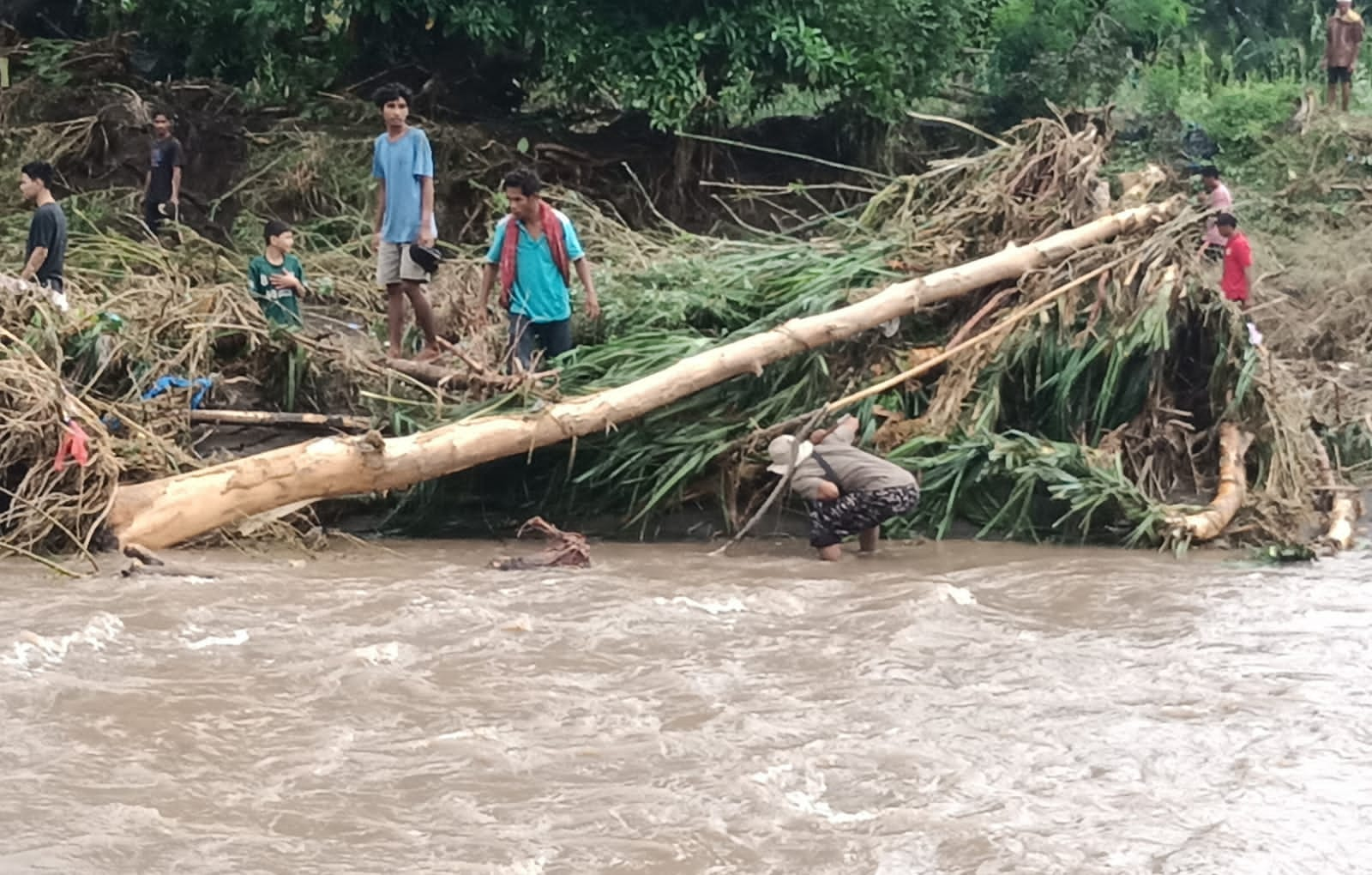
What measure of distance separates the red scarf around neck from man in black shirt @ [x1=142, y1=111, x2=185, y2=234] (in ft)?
18.0

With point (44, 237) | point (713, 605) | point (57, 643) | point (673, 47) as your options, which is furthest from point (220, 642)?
point (673, 47)

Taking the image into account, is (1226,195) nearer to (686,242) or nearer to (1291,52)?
(686,242)

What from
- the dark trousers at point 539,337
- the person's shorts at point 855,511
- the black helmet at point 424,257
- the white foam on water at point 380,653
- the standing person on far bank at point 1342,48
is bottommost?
the white foam on water at point 380,653

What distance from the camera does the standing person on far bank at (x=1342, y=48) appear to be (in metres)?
18.0

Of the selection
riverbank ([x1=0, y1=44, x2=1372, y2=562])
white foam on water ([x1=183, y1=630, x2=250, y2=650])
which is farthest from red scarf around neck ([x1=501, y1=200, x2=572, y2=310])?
white foam on water ([x1=183, y1=630, x2=250, y2=650])

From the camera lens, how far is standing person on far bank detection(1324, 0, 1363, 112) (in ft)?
59.1

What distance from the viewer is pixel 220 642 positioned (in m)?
5.96

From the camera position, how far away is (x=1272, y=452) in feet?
29.1

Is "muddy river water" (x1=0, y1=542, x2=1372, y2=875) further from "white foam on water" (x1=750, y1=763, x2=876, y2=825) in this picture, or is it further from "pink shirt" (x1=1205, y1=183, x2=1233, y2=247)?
"pink shirt" (x1=1205, y1=183, x2=1233, y2=247)

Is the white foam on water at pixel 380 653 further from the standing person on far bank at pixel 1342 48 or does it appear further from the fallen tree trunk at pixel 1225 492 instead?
the standing person on far bank at pixel 1342 48

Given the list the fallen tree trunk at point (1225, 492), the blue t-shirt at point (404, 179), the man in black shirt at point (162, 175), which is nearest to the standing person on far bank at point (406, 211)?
the blue t-shirt at point (404, 179)

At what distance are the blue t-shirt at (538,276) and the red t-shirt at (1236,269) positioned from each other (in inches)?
187

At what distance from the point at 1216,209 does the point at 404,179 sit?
189 inches

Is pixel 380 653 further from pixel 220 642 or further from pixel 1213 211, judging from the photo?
pixel 1213 211
